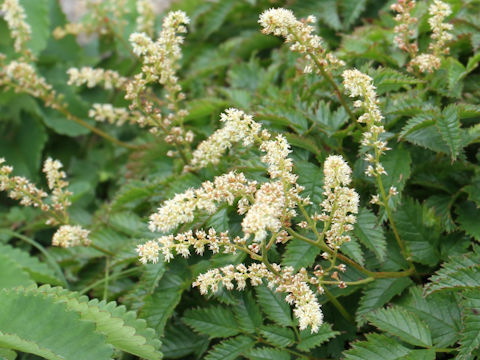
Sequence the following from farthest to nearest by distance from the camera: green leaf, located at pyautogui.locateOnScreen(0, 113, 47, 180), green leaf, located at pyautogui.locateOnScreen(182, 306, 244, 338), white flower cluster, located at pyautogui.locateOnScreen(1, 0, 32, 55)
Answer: green leaf, located at pyautogui.locateOnScreen(0, 113, 47, 180) < white flower cluster, located at pyautogui.locateOnScreen(1, 0, 32, 55) < green leaf, located at pyautogui.locateOnScreen(182, 306, 244, 338)

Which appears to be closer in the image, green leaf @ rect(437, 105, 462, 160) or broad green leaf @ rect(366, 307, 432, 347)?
broad green leaf @ rect(366, 307, 432, 347)

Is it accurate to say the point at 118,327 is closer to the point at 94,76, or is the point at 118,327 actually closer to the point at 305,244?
the point at 305,244

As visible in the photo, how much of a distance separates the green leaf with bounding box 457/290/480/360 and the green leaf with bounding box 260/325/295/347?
0.50 meters

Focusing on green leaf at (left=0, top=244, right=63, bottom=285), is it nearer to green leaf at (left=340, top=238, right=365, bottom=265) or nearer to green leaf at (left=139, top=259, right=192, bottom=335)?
green leaf at (left=139, top=259, right=192, bottom=335)

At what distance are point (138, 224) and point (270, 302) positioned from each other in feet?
2.60

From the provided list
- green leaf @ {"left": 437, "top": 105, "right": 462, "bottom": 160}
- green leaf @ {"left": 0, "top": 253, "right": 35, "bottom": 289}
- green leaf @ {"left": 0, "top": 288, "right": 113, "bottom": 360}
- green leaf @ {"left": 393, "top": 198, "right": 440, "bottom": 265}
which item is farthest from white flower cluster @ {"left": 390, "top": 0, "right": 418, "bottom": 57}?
green leaf @ {"left": 0, "top": 253, "right": 35, "bottom": 289}

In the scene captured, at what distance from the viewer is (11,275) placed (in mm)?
1984

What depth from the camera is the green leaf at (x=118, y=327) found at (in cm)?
158

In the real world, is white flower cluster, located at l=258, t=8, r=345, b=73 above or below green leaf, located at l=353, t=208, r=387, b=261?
above

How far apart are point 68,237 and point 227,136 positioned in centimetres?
69

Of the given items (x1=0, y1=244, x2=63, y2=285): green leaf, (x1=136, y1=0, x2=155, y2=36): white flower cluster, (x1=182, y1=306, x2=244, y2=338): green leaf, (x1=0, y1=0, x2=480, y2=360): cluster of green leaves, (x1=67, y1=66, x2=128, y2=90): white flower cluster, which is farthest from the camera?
(x1=136, y1=0, x2=155, y2=36): white flower cluster

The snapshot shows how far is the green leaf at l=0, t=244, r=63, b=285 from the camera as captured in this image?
215 centimetres

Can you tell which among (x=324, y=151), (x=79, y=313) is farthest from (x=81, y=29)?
(x=79, y=313)

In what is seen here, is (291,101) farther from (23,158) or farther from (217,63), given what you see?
(23,158)
